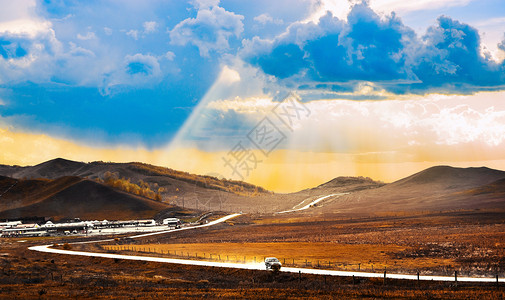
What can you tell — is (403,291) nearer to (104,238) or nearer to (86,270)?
(86,270)

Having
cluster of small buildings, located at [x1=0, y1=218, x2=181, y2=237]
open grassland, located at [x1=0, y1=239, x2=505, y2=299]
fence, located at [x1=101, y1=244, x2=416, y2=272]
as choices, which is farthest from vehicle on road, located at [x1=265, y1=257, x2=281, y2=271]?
cluster of small buildings, located at [x1=0, y1=218, x2=181, y2=237]

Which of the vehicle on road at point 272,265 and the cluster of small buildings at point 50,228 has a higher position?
the cluster of small buildings at point 50,228

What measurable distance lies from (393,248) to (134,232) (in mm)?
76846

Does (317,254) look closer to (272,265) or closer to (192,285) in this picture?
(272,265)

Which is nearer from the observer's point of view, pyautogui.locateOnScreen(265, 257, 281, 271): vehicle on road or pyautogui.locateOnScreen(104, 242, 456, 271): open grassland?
pyautogui.locateOnScreen(265, 257, 281, 271): vehicle on road

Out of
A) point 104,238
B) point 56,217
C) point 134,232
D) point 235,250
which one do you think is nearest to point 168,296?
point 235,250

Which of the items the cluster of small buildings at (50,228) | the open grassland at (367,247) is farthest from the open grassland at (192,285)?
the cluster of small buildings at (50,228)

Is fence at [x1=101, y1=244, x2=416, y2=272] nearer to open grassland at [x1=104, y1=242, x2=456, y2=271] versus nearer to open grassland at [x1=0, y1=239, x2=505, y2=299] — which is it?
open grassland at [x1=104, y1=242, x2=456, y2=271]

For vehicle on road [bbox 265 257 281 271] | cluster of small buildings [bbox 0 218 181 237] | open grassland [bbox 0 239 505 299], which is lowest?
open grassland [bbox 0 239 505 299]

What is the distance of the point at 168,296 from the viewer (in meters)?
42.3

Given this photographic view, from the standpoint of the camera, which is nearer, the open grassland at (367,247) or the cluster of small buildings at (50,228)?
the open grassland at (367,247)

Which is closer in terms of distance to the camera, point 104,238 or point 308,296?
point 308,296

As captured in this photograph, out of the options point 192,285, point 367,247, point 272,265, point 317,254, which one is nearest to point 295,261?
point 317,254

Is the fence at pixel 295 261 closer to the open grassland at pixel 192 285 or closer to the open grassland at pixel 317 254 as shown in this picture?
the open grassland at pixel 317 254
